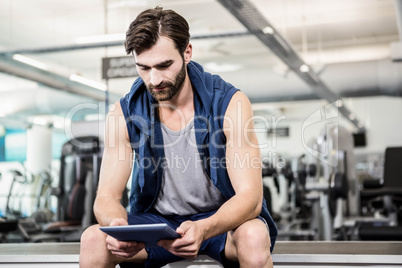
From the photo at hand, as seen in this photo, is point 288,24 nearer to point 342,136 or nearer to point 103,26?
point 103,26

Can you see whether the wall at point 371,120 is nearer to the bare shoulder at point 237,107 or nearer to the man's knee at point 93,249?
the bare shoulder at point 237,107

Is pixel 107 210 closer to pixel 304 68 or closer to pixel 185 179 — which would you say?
pixel 185 179

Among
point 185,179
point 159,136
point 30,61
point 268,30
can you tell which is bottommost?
point 185,179

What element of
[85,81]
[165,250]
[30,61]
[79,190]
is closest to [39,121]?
[85,81]

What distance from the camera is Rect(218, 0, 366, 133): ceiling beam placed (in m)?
4.70

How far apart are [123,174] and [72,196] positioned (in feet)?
12.0

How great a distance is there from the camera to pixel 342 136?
5449 mm

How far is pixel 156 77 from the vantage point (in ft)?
5.47

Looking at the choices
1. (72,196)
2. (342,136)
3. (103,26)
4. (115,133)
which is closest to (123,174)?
(115,133)

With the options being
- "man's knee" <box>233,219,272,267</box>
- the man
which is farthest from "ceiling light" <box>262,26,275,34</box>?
"man's knee" <box>233,219,272,267</box>

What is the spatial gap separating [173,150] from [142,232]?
46 centimetres

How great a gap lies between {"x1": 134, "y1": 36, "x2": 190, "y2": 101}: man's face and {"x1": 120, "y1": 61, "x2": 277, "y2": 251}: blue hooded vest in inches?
3.9

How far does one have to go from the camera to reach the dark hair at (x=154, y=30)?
64.9 inches

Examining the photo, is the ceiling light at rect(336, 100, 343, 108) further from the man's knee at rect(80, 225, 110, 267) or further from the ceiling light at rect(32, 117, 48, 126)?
the man's knee at rect(80, 225, 110, 267)
